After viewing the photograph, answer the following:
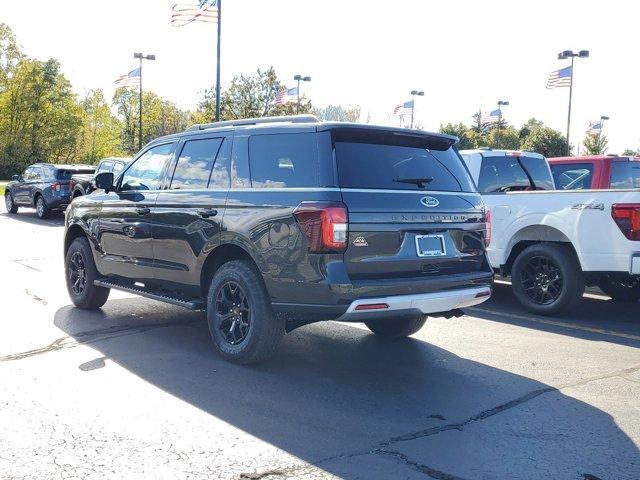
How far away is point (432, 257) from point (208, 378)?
6.46 ft

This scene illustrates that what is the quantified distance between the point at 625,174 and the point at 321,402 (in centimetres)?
704

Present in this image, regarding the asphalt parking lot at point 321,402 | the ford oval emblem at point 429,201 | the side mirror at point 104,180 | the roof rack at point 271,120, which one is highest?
the roof rack at point 271,120

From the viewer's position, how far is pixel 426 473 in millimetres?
3473

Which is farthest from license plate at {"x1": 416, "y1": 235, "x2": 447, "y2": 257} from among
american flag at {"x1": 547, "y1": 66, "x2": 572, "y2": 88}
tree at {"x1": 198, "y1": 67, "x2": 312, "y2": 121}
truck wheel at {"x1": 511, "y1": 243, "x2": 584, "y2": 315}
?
tree at {"x1": 198, "y1": 67, "x2": 312, "y2": 121}

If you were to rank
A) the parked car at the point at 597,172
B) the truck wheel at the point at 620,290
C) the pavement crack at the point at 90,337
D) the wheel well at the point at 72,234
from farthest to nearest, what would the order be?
1. the parked car at the point at 597,172
2. the truck wheel at the point at 620,290
3. the wheel well at the point at 72,234
4. the pavement crack at the point at 90,337

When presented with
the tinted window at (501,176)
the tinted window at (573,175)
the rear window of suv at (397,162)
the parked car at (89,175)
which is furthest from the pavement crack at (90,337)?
the parked car at (89,175)

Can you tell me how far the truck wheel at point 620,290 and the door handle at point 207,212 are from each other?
5521 mm

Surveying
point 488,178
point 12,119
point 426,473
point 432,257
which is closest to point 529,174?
point 488,178

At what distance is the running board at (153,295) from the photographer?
5773 mm

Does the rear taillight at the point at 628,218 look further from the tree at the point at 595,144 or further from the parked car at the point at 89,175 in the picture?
the tree at the point at 595,144

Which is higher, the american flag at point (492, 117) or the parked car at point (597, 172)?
the american flag at point (492, 117)

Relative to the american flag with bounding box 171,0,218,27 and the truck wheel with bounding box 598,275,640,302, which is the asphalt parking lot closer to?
the truck wheel with bounding box 598,275,640,302

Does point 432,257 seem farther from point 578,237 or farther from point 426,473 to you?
point 578,237

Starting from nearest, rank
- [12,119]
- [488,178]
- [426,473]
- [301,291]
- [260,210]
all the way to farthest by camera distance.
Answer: [426,473] → [301,291] → [260,210] → [488,178] → [12,119]
